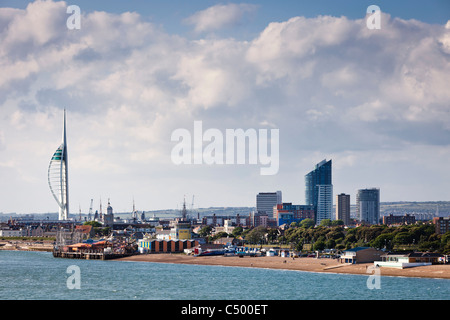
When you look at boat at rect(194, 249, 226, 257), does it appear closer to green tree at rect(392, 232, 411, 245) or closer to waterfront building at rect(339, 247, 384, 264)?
green tree at rect(392, 232, 411, 245)

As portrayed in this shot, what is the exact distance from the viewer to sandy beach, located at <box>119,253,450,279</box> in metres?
53.6

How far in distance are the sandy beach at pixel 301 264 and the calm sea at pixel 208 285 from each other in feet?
6.63

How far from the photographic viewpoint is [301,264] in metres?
64.3

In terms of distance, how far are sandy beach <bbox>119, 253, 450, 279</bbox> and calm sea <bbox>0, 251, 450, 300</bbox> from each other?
2.02 meters

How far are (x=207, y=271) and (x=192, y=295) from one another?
18696 mm

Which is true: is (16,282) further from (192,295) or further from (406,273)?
(406,273)

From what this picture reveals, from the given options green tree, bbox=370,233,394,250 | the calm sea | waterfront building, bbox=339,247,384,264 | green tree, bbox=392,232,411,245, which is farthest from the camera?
green tree, bbox=392,232,411,245

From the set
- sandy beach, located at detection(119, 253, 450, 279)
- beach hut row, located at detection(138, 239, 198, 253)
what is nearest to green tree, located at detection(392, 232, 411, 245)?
sandy beach, located at detection(119, 253, 450, 279)

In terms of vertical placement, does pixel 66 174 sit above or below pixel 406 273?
above

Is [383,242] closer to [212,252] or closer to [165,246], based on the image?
[212,252]

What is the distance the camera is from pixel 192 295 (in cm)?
4297
